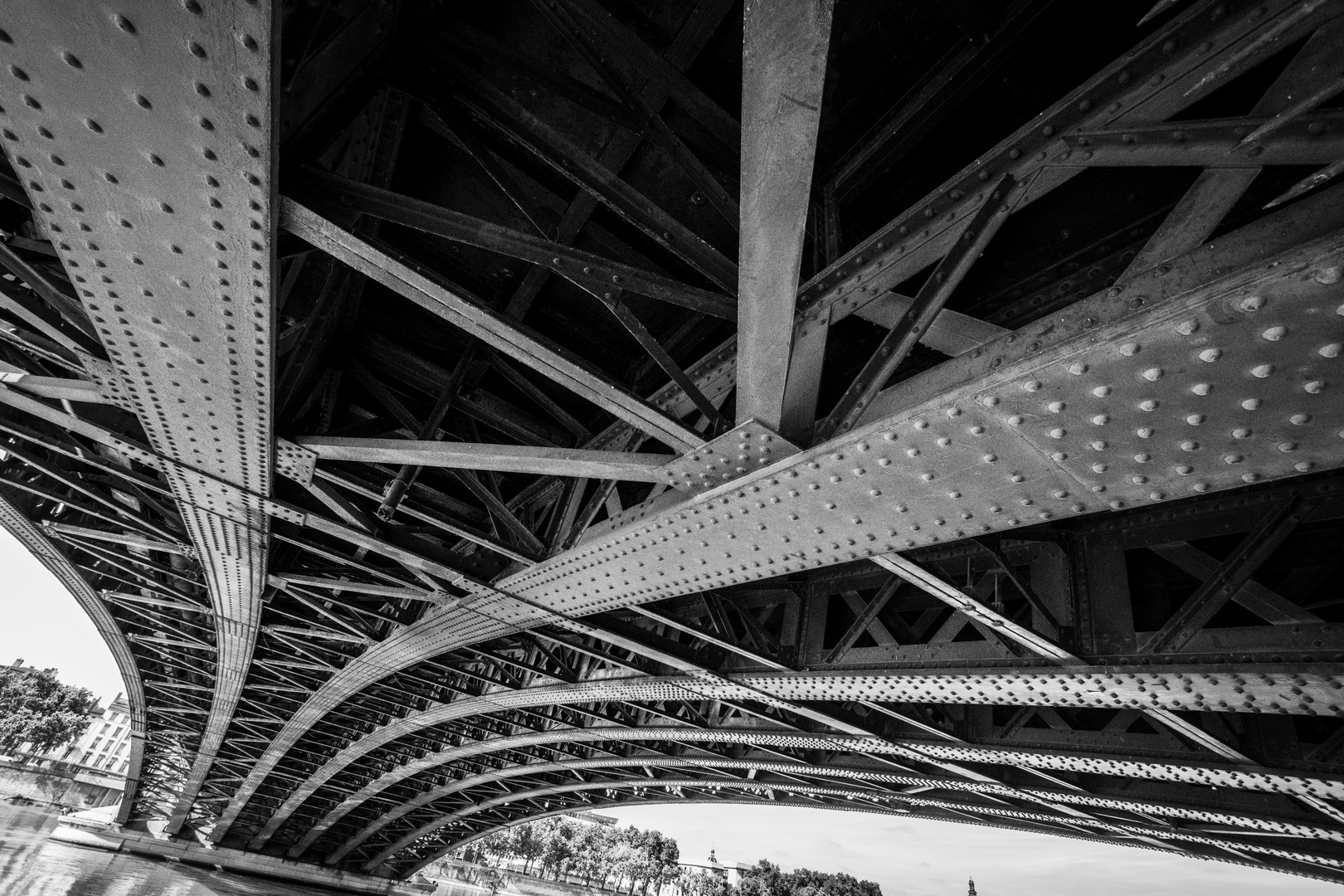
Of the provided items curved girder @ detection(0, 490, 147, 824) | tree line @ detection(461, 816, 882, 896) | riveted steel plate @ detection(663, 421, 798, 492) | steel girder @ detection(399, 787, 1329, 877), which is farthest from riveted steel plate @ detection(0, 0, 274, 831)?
tree line @ detection(461, 816, 882, 896)

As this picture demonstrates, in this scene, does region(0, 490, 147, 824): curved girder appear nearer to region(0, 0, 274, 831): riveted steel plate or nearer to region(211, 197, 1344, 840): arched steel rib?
region(0, 0, 274, 831): riveted steel plate

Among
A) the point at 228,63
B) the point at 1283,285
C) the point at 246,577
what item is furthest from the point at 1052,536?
the point at 246,577

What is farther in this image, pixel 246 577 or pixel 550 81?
pixel 246 577

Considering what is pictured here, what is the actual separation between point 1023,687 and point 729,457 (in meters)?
4.41

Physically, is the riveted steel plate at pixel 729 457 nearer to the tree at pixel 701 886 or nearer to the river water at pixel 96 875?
the river water at pixel 96 875

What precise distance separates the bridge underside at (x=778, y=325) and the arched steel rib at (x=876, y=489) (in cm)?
2

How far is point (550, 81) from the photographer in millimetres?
4352

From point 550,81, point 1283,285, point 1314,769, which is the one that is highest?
point 550,81

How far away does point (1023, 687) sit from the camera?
6.43 meters

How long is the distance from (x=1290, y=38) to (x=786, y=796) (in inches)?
861

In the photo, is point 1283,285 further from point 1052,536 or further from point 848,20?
point 1052,536

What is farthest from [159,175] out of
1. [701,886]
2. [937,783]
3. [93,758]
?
[93,758]

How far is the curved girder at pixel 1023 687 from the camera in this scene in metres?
5.07

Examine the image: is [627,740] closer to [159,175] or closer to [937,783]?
[937,783]
